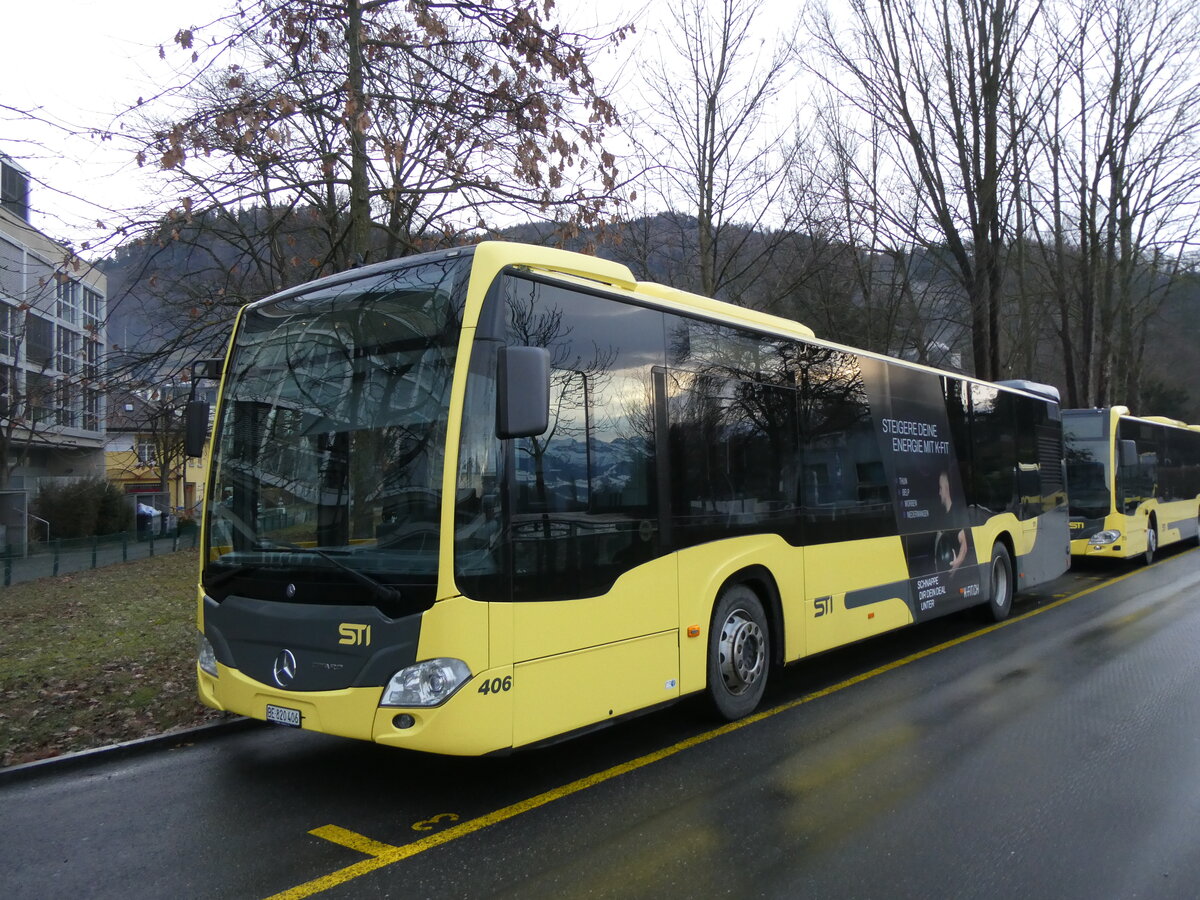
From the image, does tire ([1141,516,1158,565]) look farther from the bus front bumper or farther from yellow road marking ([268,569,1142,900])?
the bus front bumper

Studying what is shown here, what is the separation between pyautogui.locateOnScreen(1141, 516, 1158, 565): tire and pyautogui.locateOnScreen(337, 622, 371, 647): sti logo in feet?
57.8

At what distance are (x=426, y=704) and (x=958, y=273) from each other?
19.6 metres

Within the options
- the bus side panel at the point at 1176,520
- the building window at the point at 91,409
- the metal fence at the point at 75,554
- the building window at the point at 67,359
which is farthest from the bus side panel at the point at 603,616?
the metal fence at the point at 75,554

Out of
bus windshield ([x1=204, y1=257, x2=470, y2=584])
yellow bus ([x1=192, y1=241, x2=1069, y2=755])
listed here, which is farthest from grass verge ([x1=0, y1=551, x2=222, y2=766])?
bus windshield ([x1=204, y1=257, x2=470, y2=584])

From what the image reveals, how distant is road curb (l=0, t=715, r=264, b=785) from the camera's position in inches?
223

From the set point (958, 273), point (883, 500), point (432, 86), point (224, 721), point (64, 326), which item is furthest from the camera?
point (958, 273)

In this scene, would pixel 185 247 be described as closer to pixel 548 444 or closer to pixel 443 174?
pixel 443 174

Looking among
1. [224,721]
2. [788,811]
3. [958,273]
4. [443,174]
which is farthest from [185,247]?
[958,273]

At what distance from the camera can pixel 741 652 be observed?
21.7 ft

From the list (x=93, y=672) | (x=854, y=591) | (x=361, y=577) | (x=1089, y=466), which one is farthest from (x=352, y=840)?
(x=1089, y=466)

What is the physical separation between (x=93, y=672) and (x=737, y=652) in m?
6.19

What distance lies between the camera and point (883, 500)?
8648 millimetres

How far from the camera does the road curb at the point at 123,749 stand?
567 cm

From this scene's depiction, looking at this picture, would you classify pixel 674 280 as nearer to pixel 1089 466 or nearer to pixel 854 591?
pixel 1089 466
